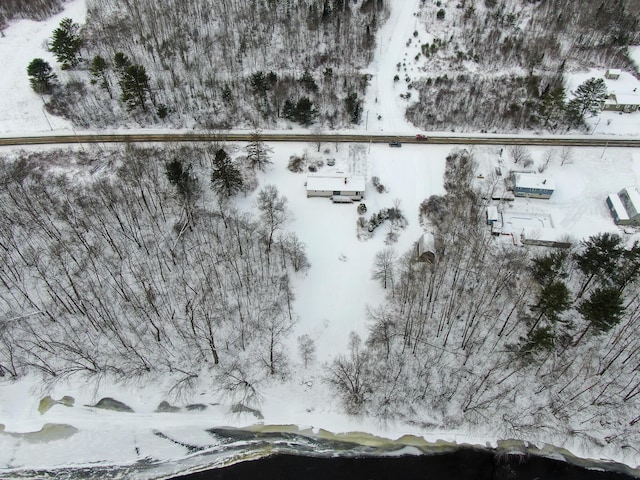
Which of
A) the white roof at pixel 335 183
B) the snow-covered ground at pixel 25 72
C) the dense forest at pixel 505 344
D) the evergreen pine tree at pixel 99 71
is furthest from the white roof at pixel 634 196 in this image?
the snow-covered ground at pixel 25 72

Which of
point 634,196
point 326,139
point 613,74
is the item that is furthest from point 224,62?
point 613,74

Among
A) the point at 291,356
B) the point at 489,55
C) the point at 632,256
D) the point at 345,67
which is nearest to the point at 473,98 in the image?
the point at 489,55

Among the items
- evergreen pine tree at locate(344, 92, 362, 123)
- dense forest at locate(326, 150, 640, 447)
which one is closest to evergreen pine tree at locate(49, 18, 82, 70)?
evergreen pine tree at locate(344, 92, 362, 123)

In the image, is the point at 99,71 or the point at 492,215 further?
the point at 99,71

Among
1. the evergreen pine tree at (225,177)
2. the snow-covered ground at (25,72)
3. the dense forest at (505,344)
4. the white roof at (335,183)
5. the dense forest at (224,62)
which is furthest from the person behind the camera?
the dense forest at (224,62)

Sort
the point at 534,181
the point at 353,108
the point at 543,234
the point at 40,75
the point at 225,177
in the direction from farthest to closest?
the point at 40,75
the point at 353,108
the point at 534,181
the point at 225,177
the point at 543,234

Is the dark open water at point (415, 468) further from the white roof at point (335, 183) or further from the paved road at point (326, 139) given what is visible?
the paved road at point (326, 139)

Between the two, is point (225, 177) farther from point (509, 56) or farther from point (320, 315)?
point (509, 56)
